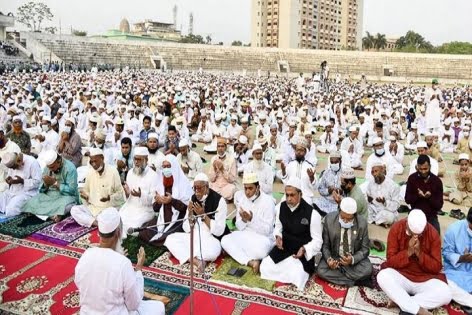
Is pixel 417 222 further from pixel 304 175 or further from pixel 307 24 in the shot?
pixel 307 24

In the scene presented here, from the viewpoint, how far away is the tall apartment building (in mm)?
58812

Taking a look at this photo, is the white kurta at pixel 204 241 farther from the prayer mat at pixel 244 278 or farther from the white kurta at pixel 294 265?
the white kurta at pixel 294 265

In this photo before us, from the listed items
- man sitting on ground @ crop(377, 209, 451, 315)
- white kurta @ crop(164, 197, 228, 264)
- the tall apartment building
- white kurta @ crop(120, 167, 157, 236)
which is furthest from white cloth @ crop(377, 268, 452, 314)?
the tall apartment building

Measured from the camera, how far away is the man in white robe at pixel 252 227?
11.8ft

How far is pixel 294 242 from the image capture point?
3.44 metres

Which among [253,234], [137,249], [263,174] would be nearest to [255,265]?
[253,234]

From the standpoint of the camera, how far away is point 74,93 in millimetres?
12844

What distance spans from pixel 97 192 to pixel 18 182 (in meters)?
0.93

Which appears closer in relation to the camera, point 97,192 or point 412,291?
point 412,291

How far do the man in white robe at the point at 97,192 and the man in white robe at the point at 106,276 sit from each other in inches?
Result: 87.3

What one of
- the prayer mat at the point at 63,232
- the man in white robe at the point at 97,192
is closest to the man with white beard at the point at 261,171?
the man in white robe at the point at 97,192

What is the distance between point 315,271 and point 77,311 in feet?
5.84

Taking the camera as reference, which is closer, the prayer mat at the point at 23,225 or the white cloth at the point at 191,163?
the prayer mat at the point at 23,225

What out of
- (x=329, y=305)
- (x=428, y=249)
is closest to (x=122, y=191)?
(x=329, y=305)
